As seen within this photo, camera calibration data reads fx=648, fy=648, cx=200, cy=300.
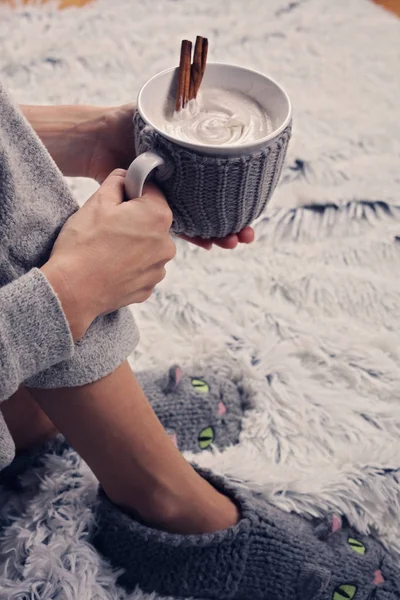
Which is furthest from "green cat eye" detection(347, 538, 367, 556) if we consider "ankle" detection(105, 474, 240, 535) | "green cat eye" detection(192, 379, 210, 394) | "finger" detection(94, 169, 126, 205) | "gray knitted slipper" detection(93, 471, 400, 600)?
"finger" detection(94, 169, 126, 205)

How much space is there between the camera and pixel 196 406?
0.80 metres

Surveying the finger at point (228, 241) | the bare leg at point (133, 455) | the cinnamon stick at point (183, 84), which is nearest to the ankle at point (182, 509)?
the bare leg at point (133, 455)

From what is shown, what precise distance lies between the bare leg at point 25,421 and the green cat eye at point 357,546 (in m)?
0.37

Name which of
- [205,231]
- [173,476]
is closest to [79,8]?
[205,231]

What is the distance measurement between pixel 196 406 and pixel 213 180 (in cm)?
36

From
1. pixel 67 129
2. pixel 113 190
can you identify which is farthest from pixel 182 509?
pixel 67 129

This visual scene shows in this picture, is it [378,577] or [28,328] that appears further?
[378,577]

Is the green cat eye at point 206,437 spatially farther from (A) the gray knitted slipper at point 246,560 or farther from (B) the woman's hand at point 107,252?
(B) the woman's hand at point 107,252

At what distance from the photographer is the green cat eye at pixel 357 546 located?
71 cm

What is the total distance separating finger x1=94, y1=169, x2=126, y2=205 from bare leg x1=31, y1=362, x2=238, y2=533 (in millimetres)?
152

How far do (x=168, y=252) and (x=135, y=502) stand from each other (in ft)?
0.84

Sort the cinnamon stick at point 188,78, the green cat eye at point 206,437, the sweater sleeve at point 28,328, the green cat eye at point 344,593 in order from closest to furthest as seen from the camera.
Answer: the sweater sleeve at point 28,328
the cinnamon stick at point 188,78
the green cat eye at point 344,593
the green cat eye at point 206,437

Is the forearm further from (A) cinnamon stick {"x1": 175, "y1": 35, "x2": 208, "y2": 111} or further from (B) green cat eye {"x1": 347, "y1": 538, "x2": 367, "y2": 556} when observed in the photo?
(B) green cat eye {"x1": 347, "y1": 538, "x2": 367, "y2": 556}

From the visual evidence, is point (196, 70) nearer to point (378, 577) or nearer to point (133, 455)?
point (133, 455)
